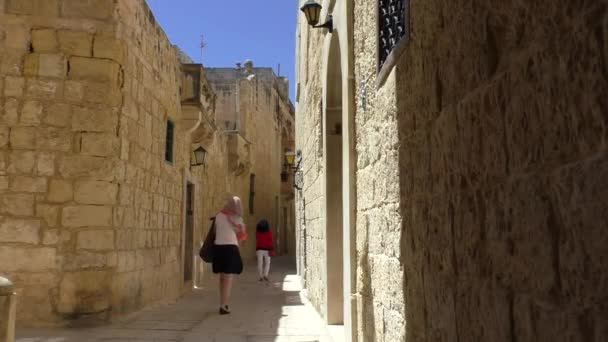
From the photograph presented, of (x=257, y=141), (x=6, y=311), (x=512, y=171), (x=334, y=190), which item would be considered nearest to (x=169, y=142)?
(x=334, y=190)

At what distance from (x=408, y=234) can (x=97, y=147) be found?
13.4 feet

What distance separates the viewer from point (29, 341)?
14.8ft

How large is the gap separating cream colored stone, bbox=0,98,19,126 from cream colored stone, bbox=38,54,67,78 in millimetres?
401

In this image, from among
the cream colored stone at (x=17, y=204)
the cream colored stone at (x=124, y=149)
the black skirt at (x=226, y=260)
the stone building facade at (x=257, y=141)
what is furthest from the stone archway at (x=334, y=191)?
the stone building facade at (x=257, y=141)

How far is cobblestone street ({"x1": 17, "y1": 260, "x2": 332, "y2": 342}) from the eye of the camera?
479 cm

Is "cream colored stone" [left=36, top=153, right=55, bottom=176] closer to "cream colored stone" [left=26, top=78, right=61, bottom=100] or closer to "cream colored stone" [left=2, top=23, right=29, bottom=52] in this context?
"cream colored stone" [left=26, top=78, right=61, bottom=100]

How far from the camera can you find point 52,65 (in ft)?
18.1

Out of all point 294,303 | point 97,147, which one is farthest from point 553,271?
point 294,303

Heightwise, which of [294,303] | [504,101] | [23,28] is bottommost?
[294,303]

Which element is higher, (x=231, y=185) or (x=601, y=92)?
(x=231, y=185)

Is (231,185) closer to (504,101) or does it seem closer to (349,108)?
(349,108)

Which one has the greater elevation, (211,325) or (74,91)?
(74,91)

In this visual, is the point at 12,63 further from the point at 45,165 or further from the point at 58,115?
the point at 45,165

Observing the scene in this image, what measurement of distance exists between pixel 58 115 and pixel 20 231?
1.23m
